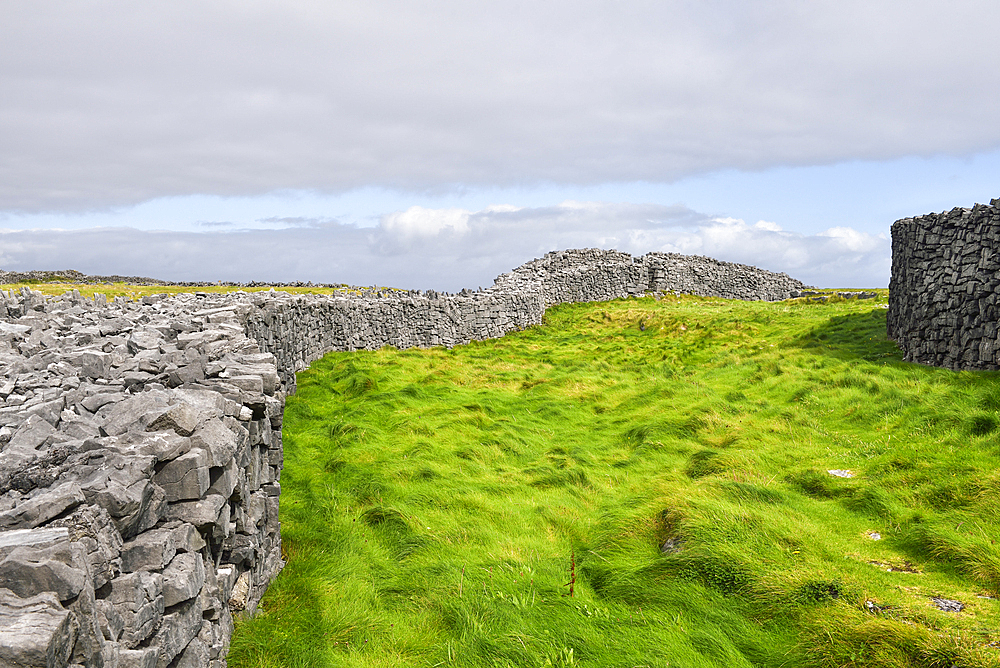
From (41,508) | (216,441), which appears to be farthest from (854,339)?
(41,508)

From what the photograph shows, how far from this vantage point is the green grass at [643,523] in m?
6.75

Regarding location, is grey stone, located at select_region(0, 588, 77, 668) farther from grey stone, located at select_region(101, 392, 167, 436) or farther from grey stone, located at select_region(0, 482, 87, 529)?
grey stone, located at select_region(101, 392, 167, 436)

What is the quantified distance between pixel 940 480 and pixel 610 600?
6.28 metres

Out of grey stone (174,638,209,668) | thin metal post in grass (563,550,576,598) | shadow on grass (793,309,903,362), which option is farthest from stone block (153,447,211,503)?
shadow on grass (793,309,903,362)

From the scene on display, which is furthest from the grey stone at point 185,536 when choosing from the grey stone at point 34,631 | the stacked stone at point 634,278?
the stacked stone at point 634,278

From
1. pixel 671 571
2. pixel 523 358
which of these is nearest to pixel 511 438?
pixel 671 571

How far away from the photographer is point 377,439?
547 inches

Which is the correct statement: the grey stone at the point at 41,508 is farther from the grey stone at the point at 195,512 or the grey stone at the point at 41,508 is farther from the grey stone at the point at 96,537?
the grey stone at the point at 195,512

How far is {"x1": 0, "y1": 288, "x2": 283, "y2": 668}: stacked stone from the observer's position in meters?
3.72

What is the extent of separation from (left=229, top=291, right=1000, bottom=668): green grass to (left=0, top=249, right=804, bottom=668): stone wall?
3.91 feet

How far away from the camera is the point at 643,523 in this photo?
30.7 ft

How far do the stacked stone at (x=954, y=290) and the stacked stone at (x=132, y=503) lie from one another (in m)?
17.1

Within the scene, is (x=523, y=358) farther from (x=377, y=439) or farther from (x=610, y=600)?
(x=610, y=600)

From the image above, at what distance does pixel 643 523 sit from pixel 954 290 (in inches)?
539
